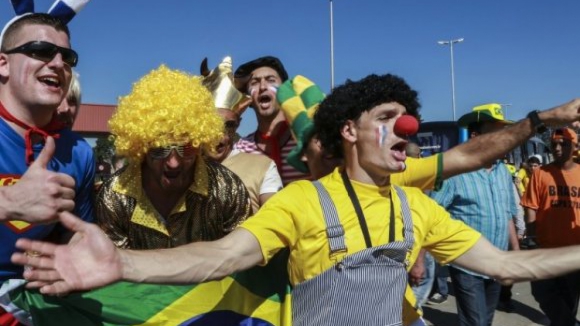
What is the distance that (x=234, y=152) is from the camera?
387 centimetres

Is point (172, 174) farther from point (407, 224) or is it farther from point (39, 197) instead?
point (407, 224)

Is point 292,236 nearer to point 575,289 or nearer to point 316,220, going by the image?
point 316,220

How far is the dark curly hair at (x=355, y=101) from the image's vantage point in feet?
8.40

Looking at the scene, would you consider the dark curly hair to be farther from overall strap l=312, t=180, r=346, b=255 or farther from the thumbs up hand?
the thumbs up hand

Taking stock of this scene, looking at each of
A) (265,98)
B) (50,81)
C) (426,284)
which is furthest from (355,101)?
(426,284)

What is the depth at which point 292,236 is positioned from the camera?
228 centimetres

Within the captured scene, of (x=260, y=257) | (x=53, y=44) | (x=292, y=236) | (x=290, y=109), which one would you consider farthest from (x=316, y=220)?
(x=53, y=44)

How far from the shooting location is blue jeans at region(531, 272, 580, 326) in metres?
4.94

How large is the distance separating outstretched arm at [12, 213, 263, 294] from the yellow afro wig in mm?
920

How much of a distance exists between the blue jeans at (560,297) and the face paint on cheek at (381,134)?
3212mm

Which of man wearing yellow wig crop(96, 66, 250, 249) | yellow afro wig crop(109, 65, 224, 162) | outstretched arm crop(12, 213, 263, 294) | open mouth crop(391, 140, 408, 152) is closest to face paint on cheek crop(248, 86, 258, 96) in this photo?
yellow afro wig crop(109, 65, 224, 162)

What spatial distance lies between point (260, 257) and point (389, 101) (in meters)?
0.87

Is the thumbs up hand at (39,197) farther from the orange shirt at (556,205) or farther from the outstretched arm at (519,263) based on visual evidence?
the orange shirt at (556,205)

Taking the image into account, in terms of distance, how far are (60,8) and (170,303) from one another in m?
1.55
